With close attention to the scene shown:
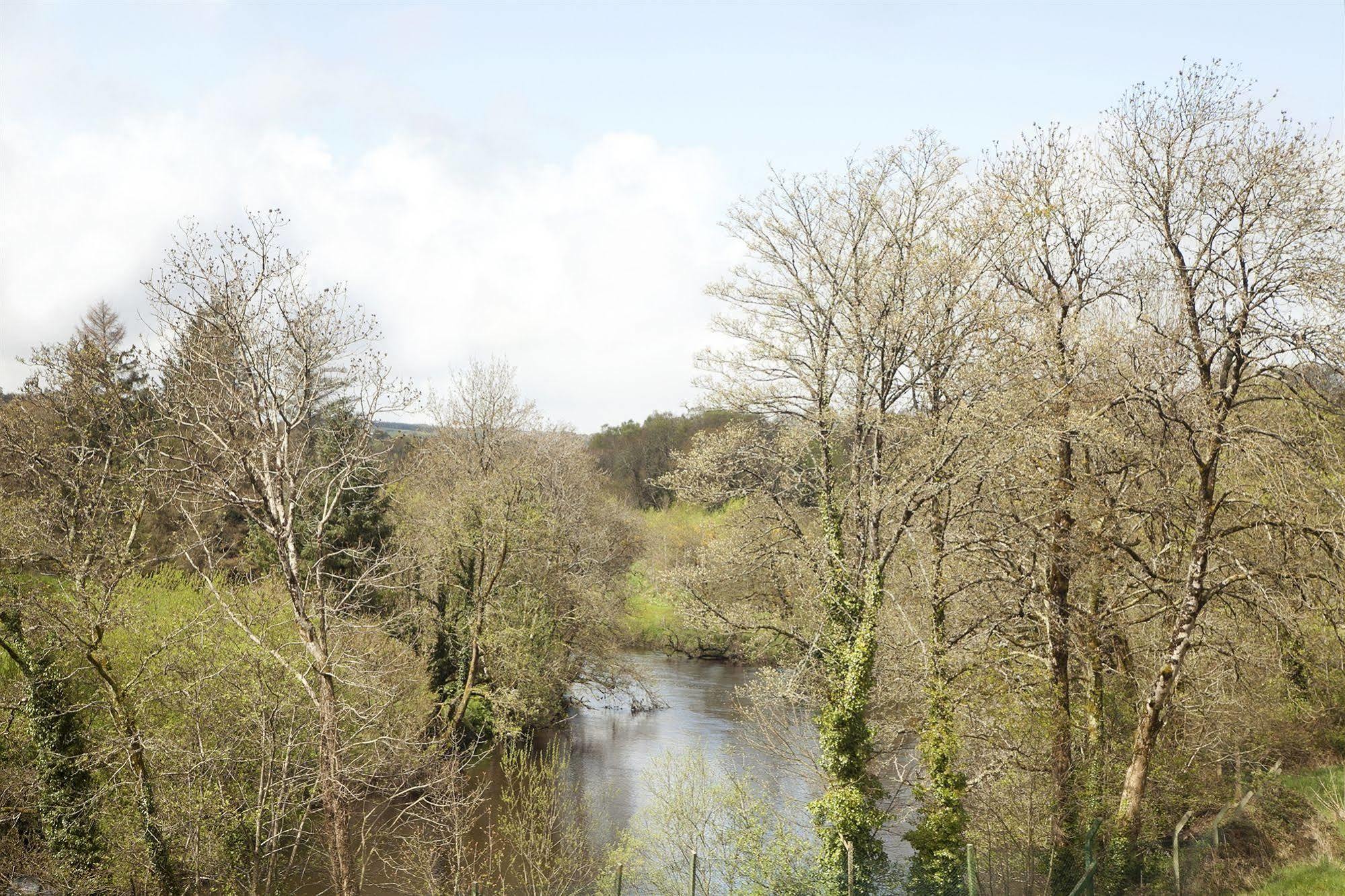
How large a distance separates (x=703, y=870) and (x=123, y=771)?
29.6 feet

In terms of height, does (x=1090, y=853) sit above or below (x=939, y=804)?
below

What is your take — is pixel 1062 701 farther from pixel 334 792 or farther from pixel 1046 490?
pixel 334 792

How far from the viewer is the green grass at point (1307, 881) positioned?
428 inches

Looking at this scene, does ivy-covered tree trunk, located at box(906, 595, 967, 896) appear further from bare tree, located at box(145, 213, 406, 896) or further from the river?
bare tree, located at box(145, 213, 406, 896)

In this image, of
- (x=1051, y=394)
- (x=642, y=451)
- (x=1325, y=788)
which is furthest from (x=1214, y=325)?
(x=642, y=451)

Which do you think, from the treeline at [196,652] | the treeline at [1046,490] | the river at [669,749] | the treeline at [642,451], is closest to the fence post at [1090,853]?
the treeline at [1046,490]

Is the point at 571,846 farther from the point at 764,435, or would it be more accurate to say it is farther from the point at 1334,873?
the point at 1334,873

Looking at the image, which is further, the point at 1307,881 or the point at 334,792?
the point at 334,792

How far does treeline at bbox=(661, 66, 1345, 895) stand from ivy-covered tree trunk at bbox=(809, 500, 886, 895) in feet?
0.14

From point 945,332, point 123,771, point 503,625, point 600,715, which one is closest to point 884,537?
point 945,332

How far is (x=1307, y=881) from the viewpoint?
11281mm

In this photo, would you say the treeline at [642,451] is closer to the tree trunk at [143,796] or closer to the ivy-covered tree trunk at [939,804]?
the ivy-covered tree trunk at [939,804]

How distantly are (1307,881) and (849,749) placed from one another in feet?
18.4

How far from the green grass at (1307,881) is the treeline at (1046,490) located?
154 cm
